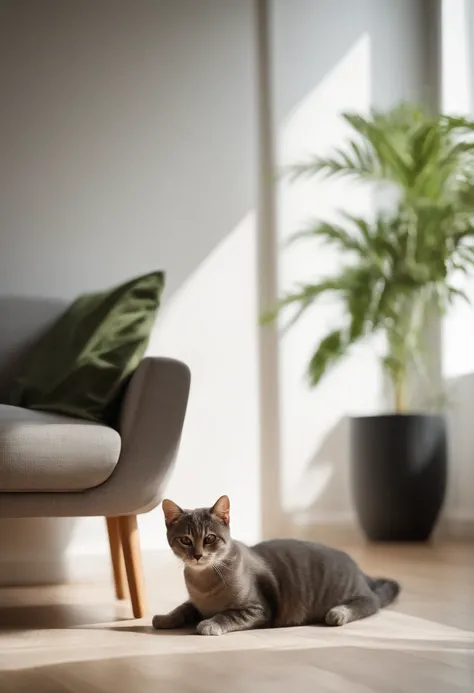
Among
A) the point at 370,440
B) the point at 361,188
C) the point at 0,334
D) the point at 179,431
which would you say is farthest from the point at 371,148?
the point at 179,431

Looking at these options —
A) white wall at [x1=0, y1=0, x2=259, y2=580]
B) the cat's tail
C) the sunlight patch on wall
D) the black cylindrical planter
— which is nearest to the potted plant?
the black cylindrical planter

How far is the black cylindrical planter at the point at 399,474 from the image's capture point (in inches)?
146

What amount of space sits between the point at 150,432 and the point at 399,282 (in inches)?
65.5

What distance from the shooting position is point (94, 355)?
2.62 metres

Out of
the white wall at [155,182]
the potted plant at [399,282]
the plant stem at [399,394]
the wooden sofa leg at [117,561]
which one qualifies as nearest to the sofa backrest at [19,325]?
the white wall at [155,182]

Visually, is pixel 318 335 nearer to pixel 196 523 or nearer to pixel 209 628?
pixel 196 523

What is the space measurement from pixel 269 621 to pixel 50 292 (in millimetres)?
1599

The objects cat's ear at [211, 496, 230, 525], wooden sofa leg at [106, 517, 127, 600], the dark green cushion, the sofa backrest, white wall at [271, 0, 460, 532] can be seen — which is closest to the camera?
cat's ear at [211, 496, 230, 525]

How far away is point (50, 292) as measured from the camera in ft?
11.2

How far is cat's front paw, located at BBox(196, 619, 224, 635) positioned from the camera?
6.85 ft

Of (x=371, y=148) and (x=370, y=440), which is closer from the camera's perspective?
(x=370, y=440)

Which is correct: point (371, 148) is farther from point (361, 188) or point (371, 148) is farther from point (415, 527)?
point (415, 527)

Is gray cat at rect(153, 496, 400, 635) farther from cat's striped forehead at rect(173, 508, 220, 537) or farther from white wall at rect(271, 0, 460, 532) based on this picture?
white wall at rect(271, 0, 460, 532)

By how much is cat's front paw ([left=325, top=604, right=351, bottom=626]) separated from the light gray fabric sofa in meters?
0.48
